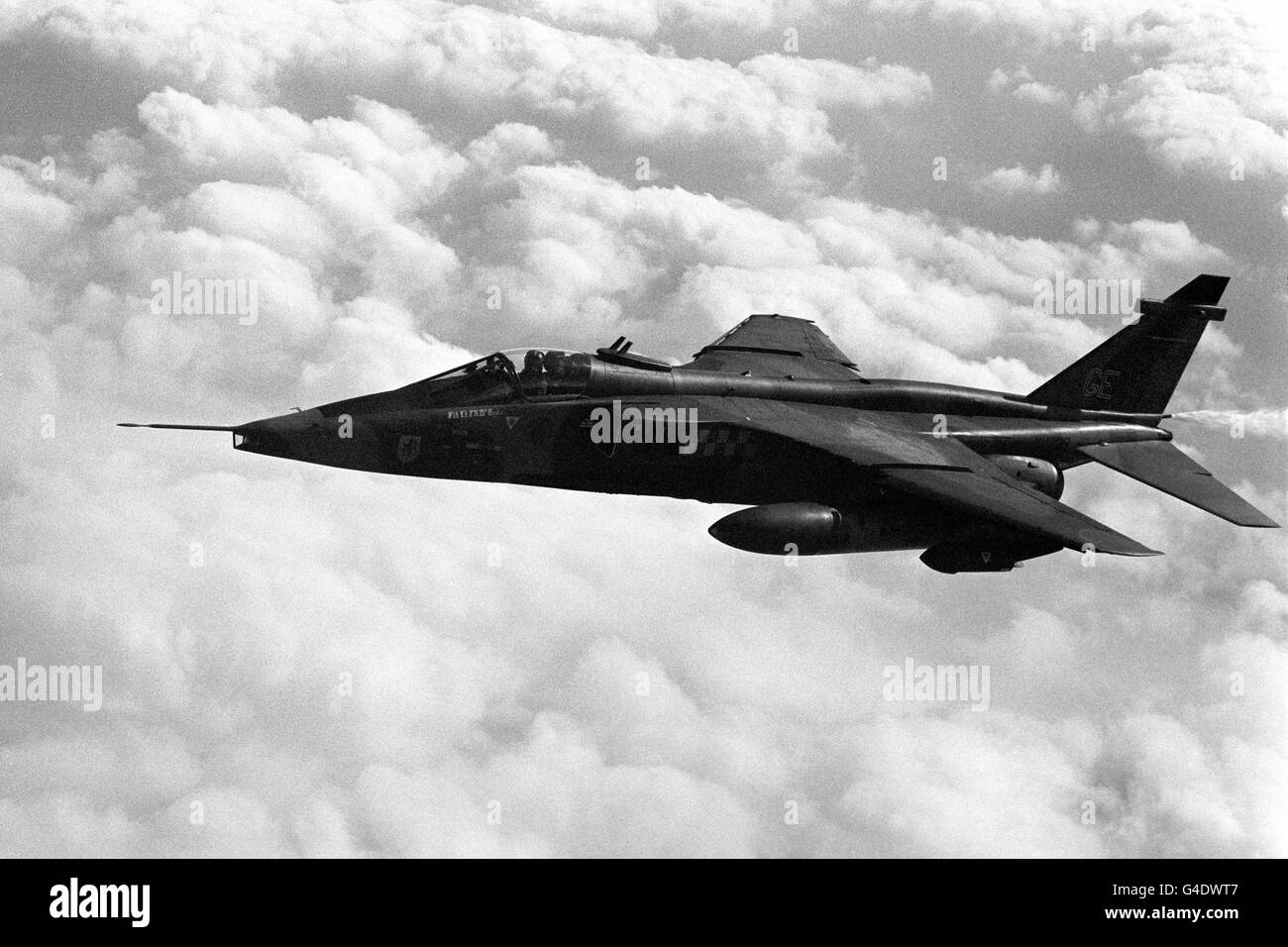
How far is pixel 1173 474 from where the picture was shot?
1053 inches

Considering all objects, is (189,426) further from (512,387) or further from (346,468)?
(512,387)

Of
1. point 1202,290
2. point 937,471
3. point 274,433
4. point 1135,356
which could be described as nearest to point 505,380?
point 274,433

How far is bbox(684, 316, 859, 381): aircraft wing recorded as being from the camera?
2666 centimetres

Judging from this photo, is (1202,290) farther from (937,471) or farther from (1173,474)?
(937,471)

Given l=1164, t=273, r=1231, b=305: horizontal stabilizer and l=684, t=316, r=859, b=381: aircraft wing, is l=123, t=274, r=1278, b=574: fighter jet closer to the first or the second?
l=684, t=316, r=859, b=381: aircraft wing

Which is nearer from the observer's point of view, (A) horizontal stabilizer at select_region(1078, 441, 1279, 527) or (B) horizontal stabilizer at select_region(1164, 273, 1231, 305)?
(A) horizontal stabilizer at select_region(1078, 441, 1279, 527)

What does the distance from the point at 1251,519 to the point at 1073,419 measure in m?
4.08

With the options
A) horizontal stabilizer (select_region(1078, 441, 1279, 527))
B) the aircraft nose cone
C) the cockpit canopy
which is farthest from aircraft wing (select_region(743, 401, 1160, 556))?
the aircraft nose cone

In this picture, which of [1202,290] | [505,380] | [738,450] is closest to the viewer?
[505,380]

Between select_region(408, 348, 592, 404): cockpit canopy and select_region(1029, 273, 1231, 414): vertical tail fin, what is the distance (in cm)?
1080

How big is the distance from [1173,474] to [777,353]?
8469mm

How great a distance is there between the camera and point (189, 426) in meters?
20.7

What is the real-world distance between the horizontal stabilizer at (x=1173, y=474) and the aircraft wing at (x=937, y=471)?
367 centimetres

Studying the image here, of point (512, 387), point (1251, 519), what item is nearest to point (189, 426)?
point (512, 387)
